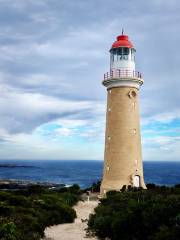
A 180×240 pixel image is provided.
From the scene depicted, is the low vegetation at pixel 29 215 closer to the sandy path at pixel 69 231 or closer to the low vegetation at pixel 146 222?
the sandy path at pixel 69 231

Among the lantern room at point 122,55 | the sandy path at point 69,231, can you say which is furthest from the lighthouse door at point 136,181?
the lantern room at point 122,55

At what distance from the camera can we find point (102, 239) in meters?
14.5

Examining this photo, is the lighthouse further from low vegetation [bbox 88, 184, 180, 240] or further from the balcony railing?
low vegetation [bbox 88, 184, 180, 240]

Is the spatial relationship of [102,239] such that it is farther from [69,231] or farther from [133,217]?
[69,231]

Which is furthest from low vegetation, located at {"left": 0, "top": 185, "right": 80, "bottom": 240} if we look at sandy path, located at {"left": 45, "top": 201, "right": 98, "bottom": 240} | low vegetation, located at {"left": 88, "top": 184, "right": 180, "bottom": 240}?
low vegetation, located at {"left": 88, "top": 184, "right": 180, "bottom": 240}

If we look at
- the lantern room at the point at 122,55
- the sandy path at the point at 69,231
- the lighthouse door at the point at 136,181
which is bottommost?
the sandy path at the point at 69,231

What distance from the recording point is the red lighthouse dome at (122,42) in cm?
2792

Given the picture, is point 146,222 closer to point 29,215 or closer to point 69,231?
point 69,231

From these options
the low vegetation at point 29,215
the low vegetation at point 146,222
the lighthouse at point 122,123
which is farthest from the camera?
the lighthouse at point 122,123

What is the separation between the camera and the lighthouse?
27.6 meters

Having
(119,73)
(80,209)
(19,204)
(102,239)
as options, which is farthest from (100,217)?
(119,73)

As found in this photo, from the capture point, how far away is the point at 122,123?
27766 millimetres

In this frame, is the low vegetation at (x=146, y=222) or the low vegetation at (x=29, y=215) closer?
the low vegetation at (x=146, y=222)

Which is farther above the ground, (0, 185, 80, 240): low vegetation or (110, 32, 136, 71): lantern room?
(110, 32, 136, 71): lantern room
